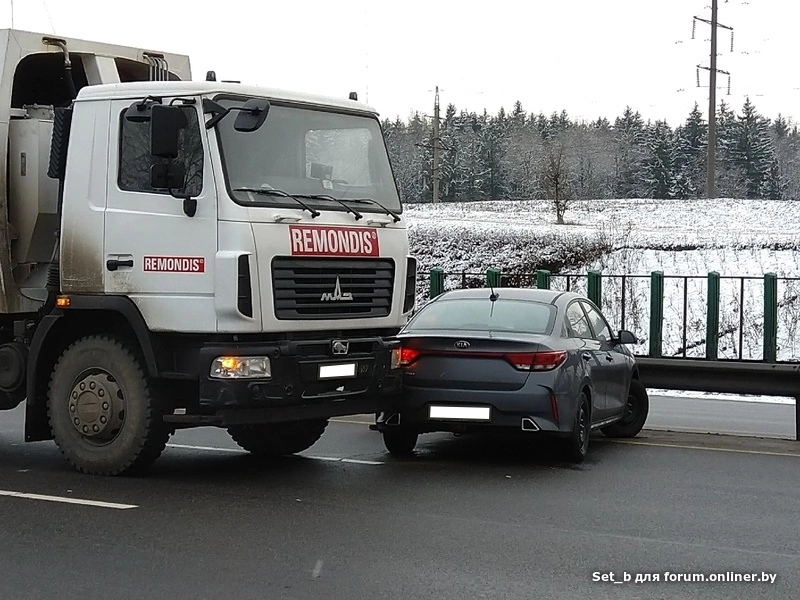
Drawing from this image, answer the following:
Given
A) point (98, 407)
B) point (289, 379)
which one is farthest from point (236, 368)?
point (98, 407)

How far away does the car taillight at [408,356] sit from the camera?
10.0 metres

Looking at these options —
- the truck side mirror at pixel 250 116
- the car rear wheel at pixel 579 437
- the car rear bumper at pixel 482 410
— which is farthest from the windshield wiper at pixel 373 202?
the car rear wheel at pixel 579 437

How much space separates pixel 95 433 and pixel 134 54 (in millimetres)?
3685

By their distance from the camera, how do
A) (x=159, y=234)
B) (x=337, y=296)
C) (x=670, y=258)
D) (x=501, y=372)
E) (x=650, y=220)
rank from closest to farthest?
(x=159, y=234)
(x=337, y=296)
(x=501, y=372)
(x=670, y=258)
(x=650, y=220)

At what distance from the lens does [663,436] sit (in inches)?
482

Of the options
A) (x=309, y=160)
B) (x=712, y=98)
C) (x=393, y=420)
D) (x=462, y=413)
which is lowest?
(x=393, y=420)

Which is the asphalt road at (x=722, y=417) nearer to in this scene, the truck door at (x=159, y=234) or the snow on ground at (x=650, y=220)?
the truck door at (x=159, y=234)

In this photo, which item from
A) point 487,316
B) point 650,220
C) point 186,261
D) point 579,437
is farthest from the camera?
point 650,220

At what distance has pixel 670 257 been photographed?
3641 centimetres

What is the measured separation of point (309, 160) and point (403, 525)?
3.23 m

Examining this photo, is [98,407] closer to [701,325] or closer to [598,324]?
[598,324]

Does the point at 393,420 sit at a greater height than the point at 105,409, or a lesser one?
lesser

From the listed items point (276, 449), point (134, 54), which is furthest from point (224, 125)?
point (276, 449)

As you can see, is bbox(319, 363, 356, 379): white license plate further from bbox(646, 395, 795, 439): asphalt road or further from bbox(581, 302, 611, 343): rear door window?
bbox(646, 395, 795, 439): asphalt road
